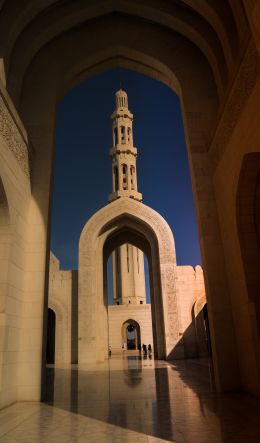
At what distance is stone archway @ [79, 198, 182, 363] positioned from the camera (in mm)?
12766

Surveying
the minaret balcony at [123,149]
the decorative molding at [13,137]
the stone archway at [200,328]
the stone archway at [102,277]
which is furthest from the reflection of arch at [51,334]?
the decorative molding at [13,137]

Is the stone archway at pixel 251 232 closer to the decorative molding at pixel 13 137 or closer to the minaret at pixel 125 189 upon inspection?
the decorative molding at pixel 13 137

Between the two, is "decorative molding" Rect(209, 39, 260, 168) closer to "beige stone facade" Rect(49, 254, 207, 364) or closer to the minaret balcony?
"beige stone facade" Rect(49, 254, 207, 364)

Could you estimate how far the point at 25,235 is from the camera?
5176 millimetres

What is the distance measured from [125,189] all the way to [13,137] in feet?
42.1

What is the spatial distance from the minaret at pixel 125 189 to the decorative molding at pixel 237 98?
11.2m

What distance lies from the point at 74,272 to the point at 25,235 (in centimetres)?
941

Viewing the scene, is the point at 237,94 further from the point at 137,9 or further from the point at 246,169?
the point at 137,9

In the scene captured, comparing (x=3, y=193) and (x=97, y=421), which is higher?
(x=3, y=193)

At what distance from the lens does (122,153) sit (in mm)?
18469

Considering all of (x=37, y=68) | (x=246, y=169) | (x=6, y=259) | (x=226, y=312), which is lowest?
(x=226, y=312)

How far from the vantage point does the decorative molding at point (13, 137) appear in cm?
443

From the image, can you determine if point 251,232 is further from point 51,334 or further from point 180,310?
point 51,334

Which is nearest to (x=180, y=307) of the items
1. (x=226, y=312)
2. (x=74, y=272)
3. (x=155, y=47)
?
(x=74, y=272)
